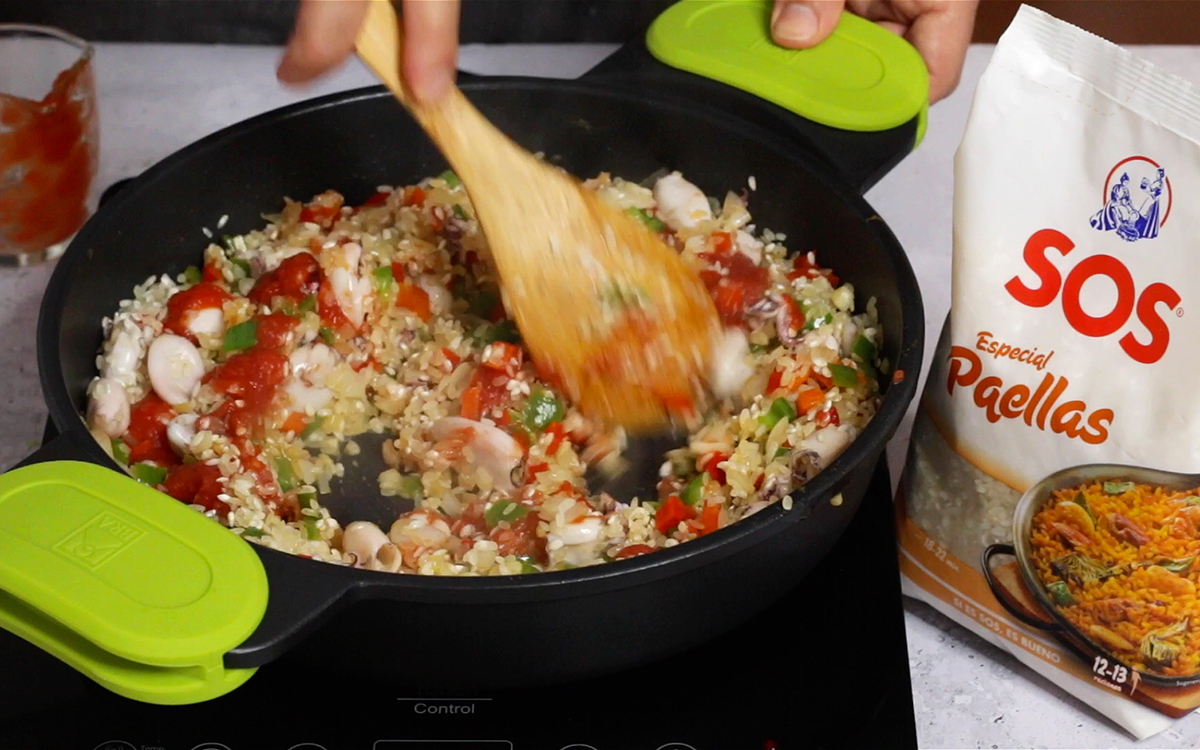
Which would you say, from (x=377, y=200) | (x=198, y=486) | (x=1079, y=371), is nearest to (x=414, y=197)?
(x=377, y=200)

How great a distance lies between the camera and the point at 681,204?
4.77 feet

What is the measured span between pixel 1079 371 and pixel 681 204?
0.58 meters

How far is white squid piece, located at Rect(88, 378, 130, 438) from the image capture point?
1.19 m

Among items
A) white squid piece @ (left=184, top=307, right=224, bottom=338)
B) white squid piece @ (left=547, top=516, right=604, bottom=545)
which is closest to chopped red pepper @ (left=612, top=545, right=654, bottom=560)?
white squid piece @ (left=547, top=516, right=604, bottom=545)

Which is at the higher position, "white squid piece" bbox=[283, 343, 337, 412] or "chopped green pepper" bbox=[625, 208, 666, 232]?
"chopped green pepper" bbox=[625, 208, 666, 232]

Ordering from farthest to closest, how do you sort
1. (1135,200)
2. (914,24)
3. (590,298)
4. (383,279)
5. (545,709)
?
(914,24) → (383,279) → (590,298) → (545,709) → (1135,200)

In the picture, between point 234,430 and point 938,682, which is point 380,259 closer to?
point 234,430

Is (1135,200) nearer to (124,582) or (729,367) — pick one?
(729,367)

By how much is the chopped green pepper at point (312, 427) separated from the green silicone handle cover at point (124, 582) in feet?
1.37

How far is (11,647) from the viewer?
108cm

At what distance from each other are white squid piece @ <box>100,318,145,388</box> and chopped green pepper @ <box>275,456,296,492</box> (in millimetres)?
180

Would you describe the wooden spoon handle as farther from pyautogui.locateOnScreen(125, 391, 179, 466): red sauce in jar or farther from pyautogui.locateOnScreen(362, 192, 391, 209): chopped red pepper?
pyautogui.locateOnScreen(125, 391, 179, 466): red sauce in jar

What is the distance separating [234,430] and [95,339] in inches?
7.8

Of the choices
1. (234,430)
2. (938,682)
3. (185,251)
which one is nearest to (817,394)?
(938,682)
